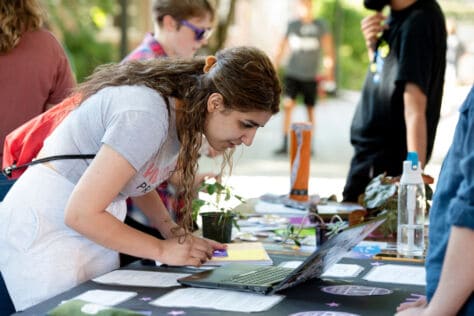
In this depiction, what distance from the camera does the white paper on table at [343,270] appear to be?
224cm

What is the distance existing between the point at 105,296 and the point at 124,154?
33 centimetres

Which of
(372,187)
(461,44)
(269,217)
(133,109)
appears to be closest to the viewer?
(133,109)

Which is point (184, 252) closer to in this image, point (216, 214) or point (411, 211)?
point (216, 214)

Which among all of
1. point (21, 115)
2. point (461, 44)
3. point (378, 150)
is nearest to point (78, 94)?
point (21, 115)

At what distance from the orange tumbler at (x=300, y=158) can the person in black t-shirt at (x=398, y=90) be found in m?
0.31

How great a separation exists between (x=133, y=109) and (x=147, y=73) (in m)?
0.16

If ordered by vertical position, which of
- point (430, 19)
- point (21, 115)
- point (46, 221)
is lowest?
point (46, 221)

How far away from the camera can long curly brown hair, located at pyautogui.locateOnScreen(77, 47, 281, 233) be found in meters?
2.18

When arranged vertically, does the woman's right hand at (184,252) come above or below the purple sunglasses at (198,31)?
below

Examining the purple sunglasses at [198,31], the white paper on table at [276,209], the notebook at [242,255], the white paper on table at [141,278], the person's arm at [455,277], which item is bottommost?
the white paper on table at [276,209]

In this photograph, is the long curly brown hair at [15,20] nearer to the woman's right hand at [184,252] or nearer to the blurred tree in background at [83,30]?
the woman's right hand at [184,252]

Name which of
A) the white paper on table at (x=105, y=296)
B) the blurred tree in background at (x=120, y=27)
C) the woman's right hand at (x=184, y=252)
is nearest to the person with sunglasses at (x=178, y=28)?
the woman's right hand at (x=184, y=252)

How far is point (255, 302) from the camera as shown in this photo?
6.30 ft

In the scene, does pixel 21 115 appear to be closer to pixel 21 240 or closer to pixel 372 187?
pixel 21 240
